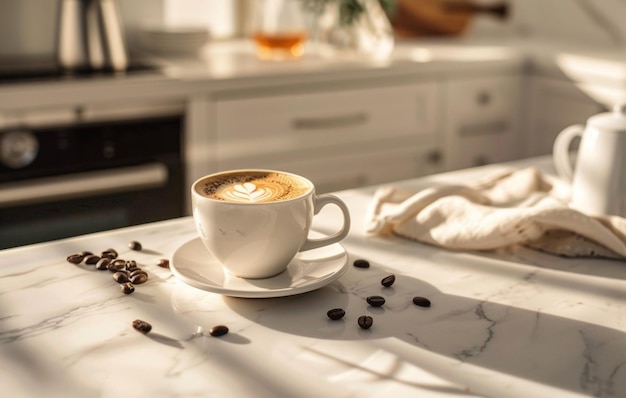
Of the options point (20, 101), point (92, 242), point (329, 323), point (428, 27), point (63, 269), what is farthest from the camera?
point (428, 27)

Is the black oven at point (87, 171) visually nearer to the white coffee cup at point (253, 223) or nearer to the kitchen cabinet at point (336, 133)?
the kitchen cabinet at point (336, 133)

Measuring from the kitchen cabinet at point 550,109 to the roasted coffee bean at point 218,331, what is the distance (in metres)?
2.12

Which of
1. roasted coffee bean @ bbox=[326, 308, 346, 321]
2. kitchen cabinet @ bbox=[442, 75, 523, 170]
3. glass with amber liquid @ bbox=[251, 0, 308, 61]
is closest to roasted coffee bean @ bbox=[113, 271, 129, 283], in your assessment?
roasted coffee bean @ bbox=[326, 308, 346, 321]

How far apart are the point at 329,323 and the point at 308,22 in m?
2.37

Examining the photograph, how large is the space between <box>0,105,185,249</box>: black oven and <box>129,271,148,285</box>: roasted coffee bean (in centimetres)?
130

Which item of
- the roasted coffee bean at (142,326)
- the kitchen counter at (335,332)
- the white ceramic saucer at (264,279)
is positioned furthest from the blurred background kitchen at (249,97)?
the roasted coffee bean at (142,326)

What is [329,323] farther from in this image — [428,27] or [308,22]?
[428,27]

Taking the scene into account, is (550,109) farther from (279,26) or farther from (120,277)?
(120,277)

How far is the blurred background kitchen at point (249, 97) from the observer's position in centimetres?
212

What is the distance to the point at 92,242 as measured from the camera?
102cm

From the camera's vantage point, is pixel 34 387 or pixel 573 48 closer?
pixel 34 387

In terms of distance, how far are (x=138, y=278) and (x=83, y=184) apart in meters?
1.34

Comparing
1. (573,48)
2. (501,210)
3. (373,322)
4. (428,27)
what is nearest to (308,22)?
(428,27)

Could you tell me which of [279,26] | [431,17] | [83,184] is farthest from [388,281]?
[431,17]
